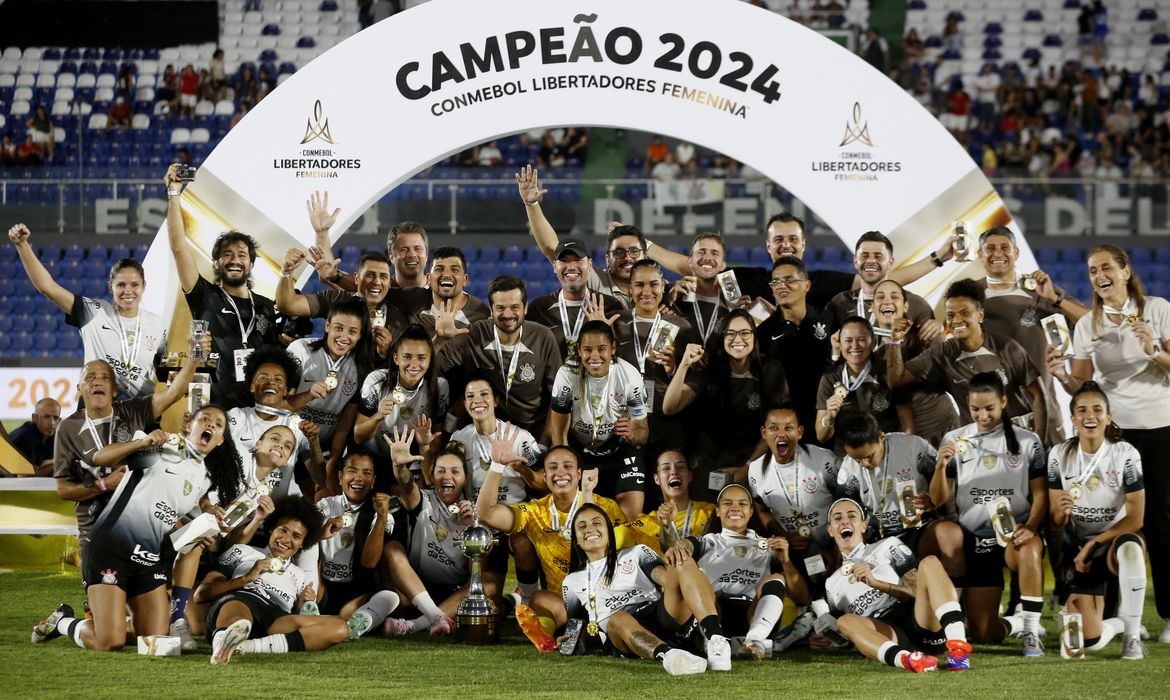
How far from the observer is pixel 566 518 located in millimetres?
7273

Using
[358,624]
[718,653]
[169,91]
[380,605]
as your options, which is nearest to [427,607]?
[380,605]

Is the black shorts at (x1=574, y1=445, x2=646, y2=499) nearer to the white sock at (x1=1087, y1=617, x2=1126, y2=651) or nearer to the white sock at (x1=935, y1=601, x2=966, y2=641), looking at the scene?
the white sock at (x1=935, y1=601, x2=966, y2=641)

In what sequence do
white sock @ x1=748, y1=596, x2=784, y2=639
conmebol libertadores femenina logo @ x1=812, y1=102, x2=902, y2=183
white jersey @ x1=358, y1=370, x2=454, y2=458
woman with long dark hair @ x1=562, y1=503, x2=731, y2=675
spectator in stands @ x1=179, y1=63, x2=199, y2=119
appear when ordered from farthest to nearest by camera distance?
spectator in stands @ x1=179, y1=63, x2=199, y2=119, conmebol libertadores femenina logo @ x1=812, y1=102, x2=902, y2=183, white jersey @ x1=358, y1=370, x2=454, y2=458, white sock @ x1=748, y1=596, x2=784, y2=639, woman with long dark hair @ x1=562, y1=503, x2=731, y2=675

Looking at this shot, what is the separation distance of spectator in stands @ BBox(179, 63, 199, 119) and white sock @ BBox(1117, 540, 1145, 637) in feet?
51.8

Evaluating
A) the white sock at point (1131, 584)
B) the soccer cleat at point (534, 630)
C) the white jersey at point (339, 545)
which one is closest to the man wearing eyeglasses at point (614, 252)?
the white jersey at point (339, 545)

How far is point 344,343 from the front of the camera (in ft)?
25.2

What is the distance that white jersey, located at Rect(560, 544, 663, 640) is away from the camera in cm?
679

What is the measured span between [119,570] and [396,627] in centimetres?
139

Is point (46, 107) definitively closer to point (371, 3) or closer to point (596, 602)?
point (371, 3)

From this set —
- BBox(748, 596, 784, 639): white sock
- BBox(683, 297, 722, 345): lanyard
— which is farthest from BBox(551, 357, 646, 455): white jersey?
BBox(748, 596, 784, 639): white sock

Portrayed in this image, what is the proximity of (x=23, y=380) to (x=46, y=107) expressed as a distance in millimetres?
5799

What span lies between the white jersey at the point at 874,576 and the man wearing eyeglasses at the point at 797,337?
1.06m

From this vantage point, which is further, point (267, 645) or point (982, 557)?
point (982, 557)

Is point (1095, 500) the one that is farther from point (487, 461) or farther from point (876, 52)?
point (876, 52)
